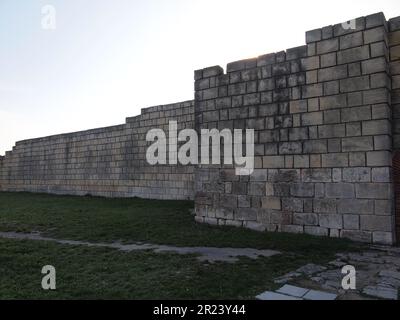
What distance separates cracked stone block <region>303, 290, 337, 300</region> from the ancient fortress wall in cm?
309

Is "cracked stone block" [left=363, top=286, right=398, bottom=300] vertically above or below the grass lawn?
below

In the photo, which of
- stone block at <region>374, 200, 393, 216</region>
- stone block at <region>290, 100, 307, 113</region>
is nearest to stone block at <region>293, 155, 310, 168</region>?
stone block at <region>290, 100, 307, 113</region>

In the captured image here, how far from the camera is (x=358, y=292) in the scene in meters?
3.94

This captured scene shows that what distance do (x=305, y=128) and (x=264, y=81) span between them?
148 centimetres

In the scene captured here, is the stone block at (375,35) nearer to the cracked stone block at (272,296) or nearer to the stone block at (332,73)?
the stone block at (332,73)

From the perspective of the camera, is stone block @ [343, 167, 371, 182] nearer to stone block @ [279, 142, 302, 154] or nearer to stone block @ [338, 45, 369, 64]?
stone block @ [279, 142, 302, 154]

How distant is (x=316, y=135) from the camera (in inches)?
284

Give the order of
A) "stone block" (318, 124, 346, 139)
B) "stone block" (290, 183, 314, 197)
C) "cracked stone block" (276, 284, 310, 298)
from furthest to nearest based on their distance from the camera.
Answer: "stone block" (290, 183, 314, 197)
"stone block" (318, 124, 346, 139)
"cracked stone block" (276, 284, 310, 298)

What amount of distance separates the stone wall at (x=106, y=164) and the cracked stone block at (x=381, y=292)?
9044 mm

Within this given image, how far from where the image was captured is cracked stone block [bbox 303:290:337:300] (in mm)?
3717

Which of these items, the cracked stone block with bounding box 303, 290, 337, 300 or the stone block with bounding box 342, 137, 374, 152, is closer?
the cracked stone block with bounding box 303, 290, 337, 300

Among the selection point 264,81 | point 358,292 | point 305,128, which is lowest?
point 358,292
